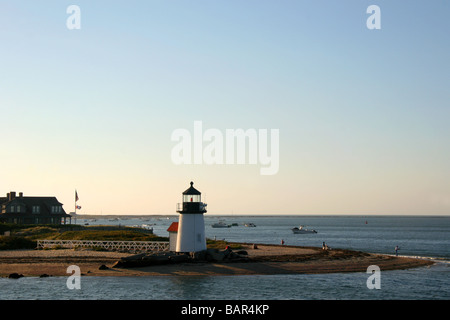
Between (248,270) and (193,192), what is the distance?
386 inches

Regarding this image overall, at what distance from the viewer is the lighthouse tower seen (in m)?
49.1

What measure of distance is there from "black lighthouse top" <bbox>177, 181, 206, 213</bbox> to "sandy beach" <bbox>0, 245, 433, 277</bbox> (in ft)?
18.3

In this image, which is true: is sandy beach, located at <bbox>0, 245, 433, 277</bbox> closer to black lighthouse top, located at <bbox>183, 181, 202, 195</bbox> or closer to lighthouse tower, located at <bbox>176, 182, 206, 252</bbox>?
lighthouse tower, located at <bbox>176, 182, 206, 252</bbox>

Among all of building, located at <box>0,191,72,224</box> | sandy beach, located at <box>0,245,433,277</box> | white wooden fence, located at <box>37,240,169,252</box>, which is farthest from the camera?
building, located at <box>0,191,72,224</box>

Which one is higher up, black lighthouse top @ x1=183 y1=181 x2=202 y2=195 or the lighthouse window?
black lighthouse top @ x1=183 y1=181 x2=202 y2=195

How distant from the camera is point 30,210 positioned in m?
101

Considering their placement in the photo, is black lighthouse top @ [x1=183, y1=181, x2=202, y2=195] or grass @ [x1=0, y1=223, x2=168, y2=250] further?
grass @ [x1=0, y1=223, x2=168, y2=250]

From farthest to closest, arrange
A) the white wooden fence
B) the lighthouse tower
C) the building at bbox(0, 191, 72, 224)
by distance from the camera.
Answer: the building at bbox(0, 191, 72, 224) → the white wooden fence → the lighthouse tower

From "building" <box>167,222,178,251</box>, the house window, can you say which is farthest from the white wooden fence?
the house window

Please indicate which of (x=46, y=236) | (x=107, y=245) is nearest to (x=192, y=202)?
(x=107, y=245)

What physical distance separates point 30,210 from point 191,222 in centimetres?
6468

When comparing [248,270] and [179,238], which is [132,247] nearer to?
[179,238]
